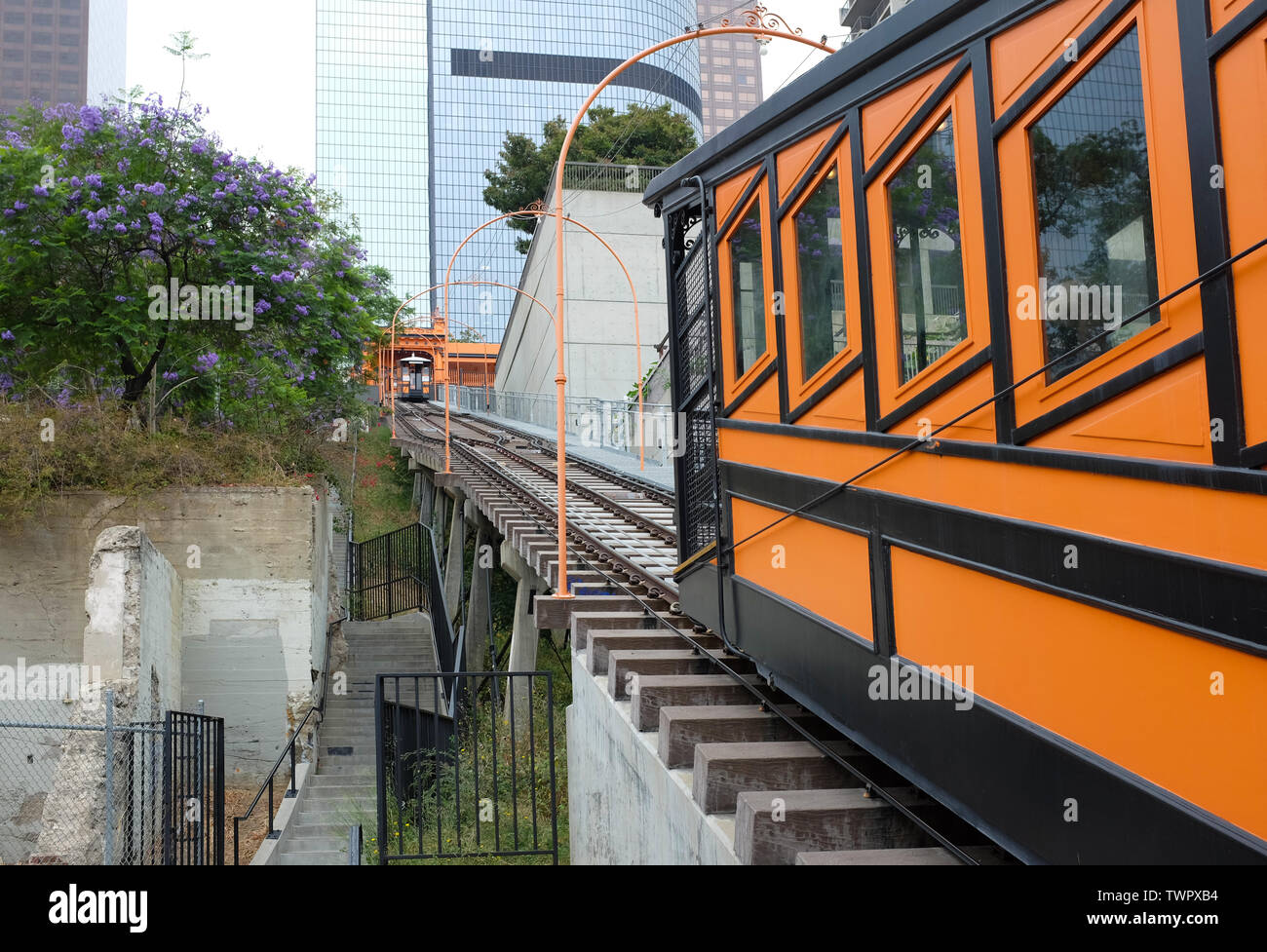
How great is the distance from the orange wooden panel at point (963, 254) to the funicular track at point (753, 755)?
1.67m

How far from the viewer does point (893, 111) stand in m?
Result: 4.13

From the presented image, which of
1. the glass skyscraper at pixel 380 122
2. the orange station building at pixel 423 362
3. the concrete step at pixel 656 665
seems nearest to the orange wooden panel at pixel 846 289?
the concrete step at pixel 656 665

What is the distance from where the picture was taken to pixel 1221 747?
101 inches

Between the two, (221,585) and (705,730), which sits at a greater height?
(221,585)

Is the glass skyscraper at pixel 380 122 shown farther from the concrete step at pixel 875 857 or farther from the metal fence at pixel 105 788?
the concrete step at pixel 875 857

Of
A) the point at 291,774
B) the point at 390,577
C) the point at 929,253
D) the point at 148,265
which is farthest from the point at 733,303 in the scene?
the point at 390,577

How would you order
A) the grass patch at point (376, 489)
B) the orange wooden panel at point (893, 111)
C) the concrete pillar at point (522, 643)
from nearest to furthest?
the orange wooden panel at point (893, 111)
the concrete pillar at point (522, 643)
the grass patch at point (376, 489)

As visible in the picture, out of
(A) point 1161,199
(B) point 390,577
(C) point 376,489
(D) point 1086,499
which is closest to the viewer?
(A) point 1161,199

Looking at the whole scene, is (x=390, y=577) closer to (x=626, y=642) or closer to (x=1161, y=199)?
(x=626, y=642)

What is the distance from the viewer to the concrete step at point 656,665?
254 inches

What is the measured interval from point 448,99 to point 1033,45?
135746mm

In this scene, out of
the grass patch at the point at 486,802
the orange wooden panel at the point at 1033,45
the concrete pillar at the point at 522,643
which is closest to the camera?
the orange wooden panel at the point at 1033,45

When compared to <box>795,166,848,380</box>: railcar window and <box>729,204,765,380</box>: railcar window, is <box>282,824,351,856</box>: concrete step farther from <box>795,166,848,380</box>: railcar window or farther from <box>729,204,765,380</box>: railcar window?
→ <box>795,166,848,380</box>: railcar window
